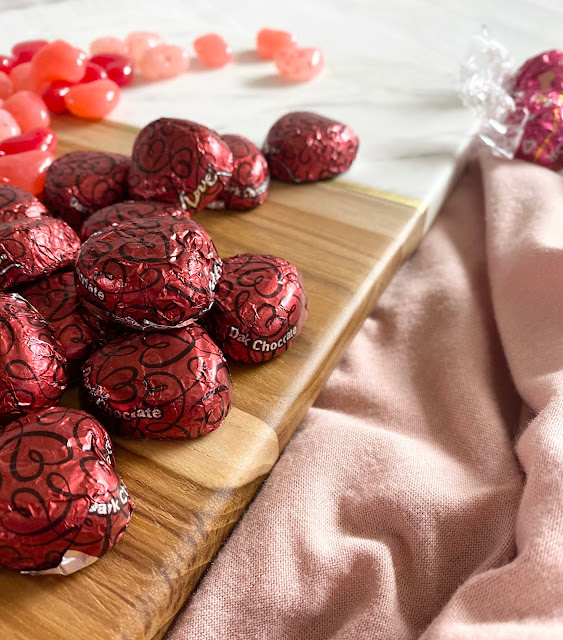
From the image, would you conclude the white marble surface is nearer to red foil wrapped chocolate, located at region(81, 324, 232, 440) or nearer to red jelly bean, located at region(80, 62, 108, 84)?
red jelly bean, located at region(80, 62, 108, 84)

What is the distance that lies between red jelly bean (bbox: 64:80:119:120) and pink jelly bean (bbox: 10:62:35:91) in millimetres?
120

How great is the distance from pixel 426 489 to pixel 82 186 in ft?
2.39

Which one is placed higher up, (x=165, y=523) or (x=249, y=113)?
(x=249, y=113)

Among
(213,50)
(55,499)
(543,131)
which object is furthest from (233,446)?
(213,50)

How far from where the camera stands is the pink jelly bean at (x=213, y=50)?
171cm

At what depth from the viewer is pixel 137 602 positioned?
702 mm

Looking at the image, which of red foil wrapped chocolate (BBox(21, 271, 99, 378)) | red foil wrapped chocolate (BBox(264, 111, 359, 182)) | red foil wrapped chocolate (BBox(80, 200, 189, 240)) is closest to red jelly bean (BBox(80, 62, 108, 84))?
red foil wrapped chocolate (BBox(264, 111, 359, 182))

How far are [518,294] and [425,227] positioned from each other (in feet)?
0.93

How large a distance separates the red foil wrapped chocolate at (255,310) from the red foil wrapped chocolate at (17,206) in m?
0.33

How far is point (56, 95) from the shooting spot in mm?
1472

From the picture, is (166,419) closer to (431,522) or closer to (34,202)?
(431,522)

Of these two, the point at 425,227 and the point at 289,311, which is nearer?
the point at 289,311

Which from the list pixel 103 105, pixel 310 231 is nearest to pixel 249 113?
pixel 103 105

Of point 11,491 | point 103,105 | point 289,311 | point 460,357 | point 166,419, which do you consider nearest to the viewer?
point 11,491
